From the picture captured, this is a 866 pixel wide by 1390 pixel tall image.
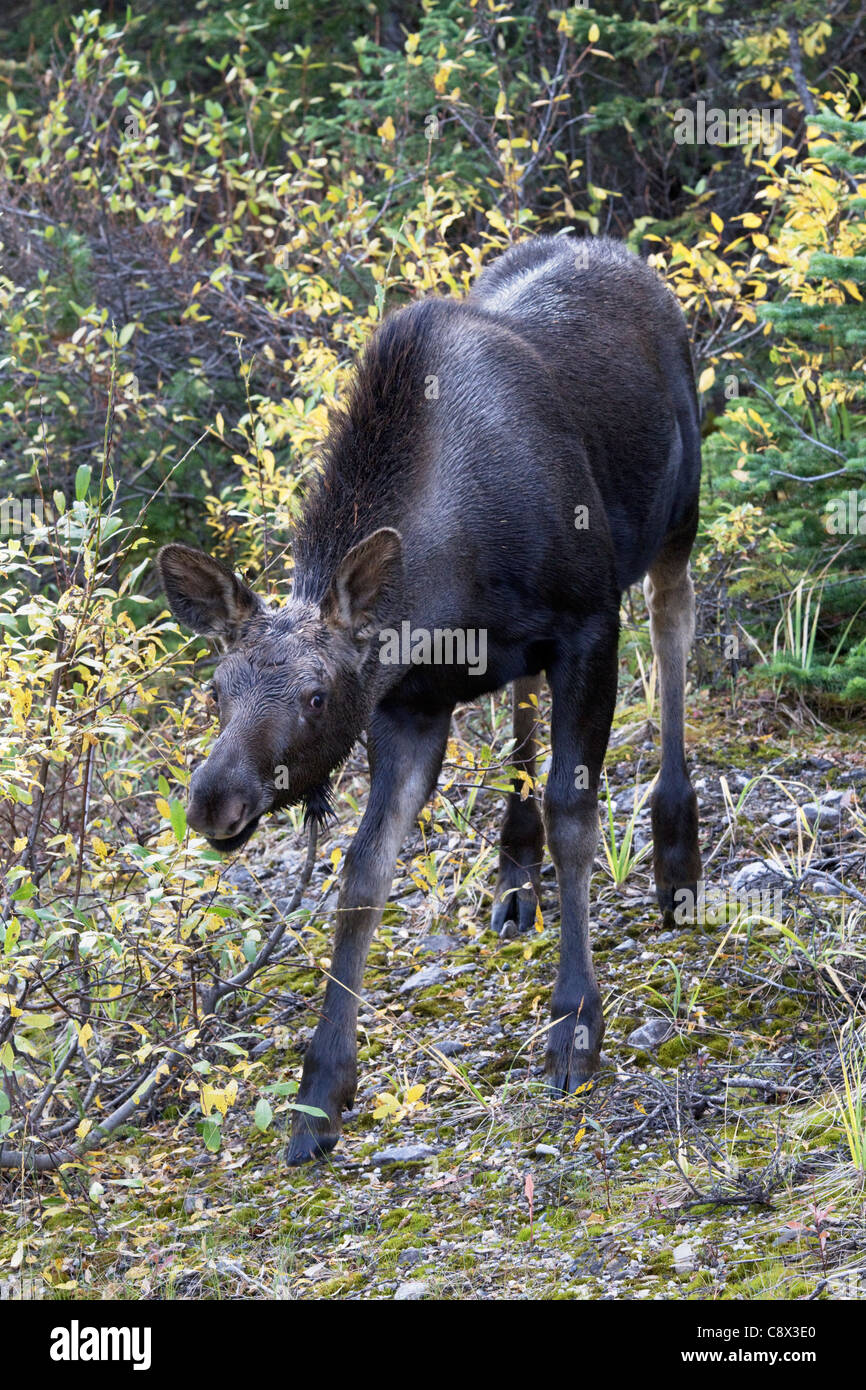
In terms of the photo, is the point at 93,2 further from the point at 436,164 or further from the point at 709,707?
the point at 709,707

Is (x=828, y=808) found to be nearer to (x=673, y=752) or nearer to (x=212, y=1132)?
(x=673, y=752)

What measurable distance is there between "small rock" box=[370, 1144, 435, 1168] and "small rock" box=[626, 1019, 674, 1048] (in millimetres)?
818

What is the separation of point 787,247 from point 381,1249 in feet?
16.5

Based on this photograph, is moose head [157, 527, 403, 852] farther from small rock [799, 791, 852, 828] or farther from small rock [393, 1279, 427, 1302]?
small rock [799, 791, 852, 828]

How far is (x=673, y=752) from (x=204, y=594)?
2571 mm

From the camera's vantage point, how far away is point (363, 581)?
4.67 metres

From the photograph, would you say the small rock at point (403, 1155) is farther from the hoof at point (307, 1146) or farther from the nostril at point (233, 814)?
the nostril at point (233, 814)

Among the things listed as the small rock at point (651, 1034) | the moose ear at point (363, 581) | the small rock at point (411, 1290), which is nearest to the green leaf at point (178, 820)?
the moose ear at point (363, 581)

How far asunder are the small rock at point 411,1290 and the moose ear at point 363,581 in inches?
70.8

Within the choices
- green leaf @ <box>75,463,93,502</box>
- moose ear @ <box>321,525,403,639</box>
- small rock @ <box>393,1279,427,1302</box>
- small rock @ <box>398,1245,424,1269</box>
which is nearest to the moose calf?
moose ear @ <box>321,525,403,639</box>

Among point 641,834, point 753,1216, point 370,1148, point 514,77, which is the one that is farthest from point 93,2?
point 753,1216

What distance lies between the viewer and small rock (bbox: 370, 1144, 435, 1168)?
4938 mm

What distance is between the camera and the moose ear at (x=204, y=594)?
462 cm

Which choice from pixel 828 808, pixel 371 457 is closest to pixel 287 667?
pixel 371 457
